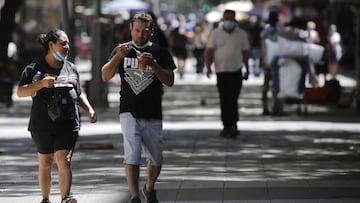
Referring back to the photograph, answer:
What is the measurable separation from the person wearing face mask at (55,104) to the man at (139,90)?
15.0 inches

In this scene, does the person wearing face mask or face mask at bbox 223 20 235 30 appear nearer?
the person wearing face mask

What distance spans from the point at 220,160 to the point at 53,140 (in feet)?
14.7

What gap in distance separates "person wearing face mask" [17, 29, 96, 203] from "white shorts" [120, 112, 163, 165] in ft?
1.38

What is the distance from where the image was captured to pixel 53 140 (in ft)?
33.7

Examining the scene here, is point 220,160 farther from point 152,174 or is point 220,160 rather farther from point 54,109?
point 54,109

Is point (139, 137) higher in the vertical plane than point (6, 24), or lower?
lower

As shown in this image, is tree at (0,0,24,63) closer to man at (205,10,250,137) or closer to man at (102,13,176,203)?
man at (205,10,250,137)

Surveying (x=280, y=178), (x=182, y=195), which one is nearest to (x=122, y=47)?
(x=182, y=195)

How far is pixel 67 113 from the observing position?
10.2 metres

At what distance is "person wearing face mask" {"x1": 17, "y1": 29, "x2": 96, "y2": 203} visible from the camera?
33.2ft

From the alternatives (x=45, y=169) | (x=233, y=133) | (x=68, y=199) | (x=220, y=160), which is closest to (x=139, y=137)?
(x=68, y=199)

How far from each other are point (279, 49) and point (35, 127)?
1077 cm

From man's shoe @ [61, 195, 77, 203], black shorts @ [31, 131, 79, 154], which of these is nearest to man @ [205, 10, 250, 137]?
black shorts @ [31, 131, 79, 154]

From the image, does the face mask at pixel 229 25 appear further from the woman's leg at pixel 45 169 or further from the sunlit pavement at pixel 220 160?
the woman's leg at pixel 45 169
